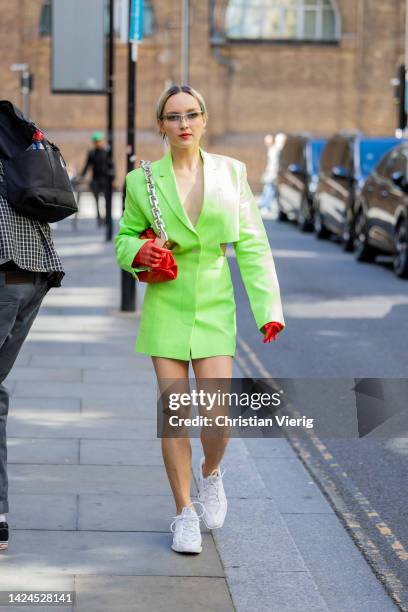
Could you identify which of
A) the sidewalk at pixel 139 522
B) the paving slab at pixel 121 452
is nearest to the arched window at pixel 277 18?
the sidewalk at pixel 139 522

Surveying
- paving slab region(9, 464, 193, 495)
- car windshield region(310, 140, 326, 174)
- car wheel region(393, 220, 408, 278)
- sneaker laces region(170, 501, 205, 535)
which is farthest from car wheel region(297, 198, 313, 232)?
sneaker laces region(170, 501, 205, 535)

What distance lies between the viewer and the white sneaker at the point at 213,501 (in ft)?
18.7

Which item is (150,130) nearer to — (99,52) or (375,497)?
(99,52)

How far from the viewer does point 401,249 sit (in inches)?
701

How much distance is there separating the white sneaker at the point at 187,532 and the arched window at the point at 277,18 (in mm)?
44878

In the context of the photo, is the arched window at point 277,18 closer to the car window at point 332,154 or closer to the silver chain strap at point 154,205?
the car window at point 332,154

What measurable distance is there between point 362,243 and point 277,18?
30.4m

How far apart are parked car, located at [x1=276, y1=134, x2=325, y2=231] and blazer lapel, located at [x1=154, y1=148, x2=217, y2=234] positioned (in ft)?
69.2

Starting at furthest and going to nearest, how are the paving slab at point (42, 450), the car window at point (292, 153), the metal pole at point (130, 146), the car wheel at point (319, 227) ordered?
the car window at point (292, 153) < the car wheel at point (319, 227) < the metal pole at point (130, 146) < the paving slab at point (42, 450)

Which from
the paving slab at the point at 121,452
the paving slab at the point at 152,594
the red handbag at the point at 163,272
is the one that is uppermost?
the red handbag at the point at 163,272

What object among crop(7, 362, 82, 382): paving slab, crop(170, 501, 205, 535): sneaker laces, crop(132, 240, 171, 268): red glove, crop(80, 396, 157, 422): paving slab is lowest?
crop(7, 362, 82, 382): paving slab

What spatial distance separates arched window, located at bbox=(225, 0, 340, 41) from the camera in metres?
49.1

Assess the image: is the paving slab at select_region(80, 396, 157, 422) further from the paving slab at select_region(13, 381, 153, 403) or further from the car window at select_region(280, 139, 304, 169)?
the car window at select_region(280, 139, 304, 169)

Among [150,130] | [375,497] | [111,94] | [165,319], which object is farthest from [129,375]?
[150,130]
